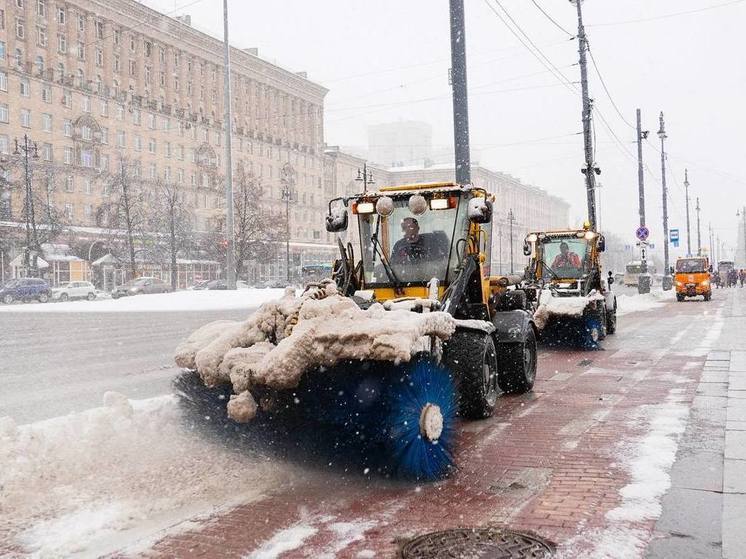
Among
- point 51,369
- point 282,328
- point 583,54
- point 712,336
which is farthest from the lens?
point 583,54

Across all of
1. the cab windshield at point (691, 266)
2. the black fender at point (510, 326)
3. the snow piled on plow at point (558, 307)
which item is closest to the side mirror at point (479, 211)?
the black fender at point (510, 326)

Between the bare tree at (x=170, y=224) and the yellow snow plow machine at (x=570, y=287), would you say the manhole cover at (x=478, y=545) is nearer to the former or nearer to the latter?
the yellow snow plow machine at (x=570, y=287)

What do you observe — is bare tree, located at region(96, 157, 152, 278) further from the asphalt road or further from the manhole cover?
the manhole cover

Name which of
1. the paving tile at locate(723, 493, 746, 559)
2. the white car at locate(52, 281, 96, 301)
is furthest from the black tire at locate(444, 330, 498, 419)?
the white car at locate(52, 281, 96, 301)

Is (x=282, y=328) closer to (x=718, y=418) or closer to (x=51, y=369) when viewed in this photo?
(x=718, y=418)

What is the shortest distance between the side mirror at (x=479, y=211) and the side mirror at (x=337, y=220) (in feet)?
4.65

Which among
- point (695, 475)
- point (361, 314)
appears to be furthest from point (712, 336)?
point (361, 314)

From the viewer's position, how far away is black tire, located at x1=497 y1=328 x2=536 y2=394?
9.32 metres

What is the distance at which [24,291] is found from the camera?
47.4 m

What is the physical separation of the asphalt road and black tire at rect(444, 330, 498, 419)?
172 inches

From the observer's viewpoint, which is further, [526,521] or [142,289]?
[142,289]

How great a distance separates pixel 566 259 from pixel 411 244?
31.0 feet

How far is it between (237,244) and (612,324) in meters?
46.2

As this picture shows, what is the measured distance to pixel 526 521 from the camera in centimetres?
485
